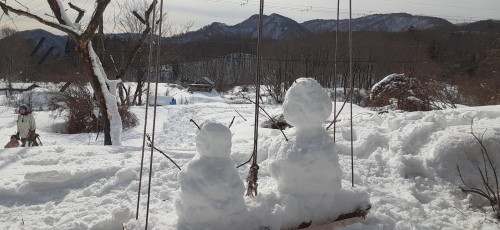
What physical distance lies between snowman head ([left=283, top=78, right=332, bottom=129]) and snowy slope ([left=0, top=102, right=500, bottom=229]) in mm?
530

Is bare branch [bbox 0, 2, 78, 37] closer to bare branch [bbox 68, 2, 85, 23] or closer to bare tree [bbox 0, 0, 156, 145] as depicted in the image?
bare tree [bbox 0, 0, 156, 145]

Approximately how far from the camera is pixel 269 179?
12.5 feet

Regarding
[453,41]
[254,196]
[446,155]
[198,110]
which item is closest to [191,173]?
[254,196]

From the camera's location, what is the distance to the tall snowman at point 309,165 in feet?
8.19

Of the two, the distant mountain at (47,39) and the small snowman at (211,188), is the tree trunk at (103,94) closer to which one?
the small snowman at (211,188)

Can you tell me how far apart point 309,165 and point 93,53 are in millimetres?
5187

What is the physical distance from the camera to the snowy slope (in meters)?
2.93

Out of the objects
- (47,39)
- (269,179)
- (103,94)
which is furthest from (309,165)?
(47,39)

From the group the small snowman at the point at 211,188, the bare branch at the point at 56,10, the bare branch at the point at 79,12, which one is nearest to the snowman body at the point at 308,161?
the small snowman at the point at 211,188

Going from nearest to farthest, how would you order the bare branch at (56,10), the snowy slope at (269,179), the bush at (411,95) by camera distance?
the snowy slope at (269,179) → the bare branch at (56,10) → the bush at (411,95)

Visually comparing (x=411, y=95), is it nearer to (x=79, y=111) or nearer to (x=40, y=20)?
(x=40, y=20)

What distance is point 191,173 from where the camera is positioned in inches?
85.8

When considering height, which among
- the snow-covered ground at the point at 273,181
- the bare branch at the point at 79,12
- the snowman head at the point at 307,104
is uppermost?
the bare branch at the point at 79,12

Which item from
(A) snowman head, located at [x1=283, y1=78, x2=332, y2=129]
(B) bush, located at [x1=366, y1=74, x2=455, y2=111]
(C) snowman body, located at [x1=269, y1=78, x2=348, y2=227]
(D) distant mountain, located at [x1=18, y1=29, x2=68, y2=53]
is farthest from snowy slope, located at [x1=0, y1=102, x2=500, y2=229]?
(D) distant mountain, located at [x1=18, y1=29, x2=68, y2=53]
